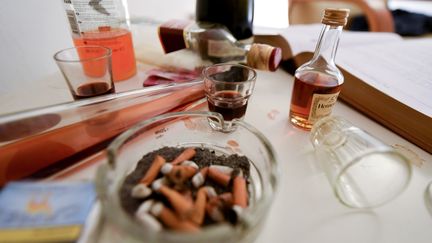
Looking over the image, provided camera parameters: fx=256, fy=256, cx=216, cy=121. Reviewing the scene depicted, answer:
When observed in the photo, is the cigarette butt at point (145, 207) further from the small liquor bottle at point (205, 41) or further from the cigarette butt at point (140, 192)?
the small liquor bottle at point (205, 41)

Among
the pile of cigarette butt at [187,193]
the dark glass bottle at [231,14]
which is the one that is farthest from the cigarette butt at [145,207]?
the dark glass bottle at [231,14]

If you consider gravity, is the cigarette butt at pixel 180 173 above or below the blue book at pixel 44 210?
below

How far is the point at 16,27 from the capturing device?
1.45 feet

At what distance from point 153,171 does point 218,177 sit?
6 cm

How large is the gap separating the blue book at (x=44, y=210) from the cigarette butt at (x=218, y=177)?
0.33 feet

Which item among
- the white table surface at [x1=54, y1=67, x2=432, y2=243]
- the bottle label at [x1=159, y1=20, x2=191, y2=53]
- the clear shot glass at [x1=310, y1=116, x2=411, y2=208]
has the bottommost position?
the white table surface at [x1=54, y1=67, x2=432, y2=243]

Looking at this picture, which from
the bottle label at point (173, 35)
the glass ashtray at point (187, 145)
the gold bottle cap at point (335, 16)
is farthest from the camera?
the bottle label at point (173, 35)

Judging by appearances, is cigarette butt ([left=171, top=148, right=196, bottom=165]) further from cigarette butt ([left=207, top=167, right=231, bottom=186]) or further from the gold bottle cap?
the gold bottle cap

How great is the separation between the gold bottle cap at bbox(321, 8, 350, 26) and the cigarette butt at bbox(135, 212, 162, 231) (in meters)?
0.28

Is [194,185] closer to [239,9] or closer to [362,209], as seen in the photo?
[362,209]

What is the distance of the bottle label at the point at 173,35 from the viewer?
467mm

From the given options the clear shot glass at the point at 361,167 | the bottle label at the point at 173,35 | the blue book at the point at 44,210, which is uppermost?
the bottle label at the point at 173,35

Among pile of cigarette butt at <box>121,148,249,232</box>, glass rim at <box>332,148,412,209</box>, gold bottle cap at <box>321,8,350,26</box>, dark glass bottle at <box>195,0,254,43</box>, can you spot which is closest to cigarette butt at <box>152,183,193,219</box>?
pile of cigarette butt at <box>121,148,249,232</box>

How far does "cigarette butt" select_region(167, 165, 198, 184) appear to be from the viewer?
0.75ft
